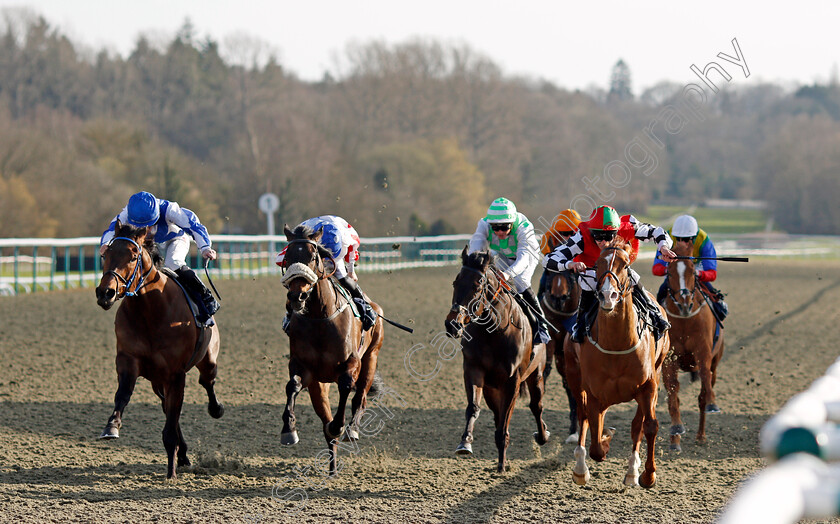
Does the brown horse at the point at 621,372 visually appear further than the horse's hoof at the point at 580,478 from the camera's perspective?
No

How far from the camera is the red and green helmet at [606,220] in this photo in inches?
233

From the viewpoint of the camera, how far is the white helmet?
7.66 meters

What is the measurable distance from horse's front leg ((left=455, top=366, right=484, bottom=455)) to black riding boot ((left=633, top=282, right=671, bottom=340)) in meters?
1.21

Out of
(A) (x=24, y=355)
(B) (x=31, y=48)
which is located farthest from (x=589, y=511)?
(B) (x=31, y=48)

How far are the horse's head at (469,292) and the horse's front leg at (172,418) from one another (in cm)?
185

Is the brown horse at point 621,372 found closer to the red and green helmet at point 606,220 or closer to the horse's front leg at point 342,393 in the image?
the red and green helmet at point 606,220

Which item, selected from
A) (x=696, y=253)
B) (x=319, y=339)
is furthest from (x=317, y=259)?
(x=696, y=253)

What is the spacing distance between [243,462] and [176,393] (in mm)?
742

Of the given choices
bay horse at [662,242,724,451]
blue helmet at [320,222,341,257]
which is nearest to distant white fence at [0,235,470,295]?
bay horse at [662,242,724,451]

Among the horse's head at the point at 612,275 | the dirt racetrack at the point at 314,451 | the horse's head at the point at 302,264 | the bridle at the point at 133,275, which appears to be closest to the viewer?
the horse's head at the point at 612,275

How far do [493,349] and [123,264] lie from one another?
8.12 feet

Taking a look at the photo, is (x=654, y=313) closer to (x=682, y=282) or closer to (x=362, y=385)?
Answer: (x=682, y=282)

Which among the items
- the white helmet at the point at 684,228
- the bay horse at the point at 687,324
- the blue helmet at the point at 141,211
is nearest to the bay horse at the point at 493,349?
the bay horse at the point at 687,324

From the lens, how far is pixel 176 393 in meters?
5.98
